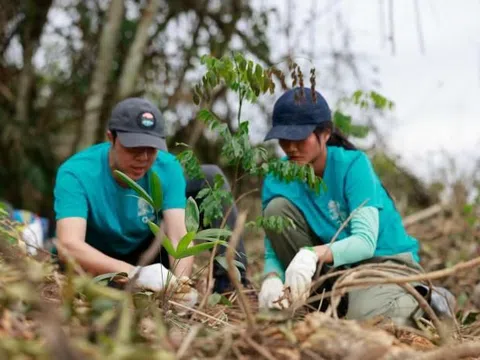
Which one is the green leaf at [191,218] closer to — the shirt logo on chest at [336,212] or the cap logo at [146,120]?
the cap logo at [146,120]

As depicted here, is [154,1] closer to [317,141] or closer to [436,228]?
[436,228]

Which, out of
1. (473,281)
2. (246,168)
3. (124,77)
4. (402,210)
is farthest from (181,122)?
(246,168)

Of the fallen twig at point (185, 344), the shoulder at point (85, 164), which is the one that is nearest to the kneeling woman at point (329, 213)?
the shoulder at point (85, 164)

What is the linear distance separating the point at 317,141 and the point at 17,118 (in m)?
4.61

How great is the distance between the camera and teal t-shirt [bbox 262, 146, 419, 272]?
8.82 feet

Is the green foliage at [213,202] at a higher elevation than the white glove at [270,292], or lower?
higher

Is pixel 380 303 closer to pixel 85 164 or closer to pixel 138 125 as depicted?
pixel 138 125

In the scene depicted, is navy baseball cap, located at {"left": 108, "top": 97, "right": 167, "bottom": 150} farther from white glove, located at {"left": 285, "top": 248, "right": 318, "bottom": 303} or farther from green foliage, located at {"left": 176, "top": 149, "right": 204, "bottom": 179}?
white glove, located at {"left": 285, "top": 248, "right": 318, "bottom": 303}

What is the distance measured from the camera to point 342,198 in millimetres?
2764

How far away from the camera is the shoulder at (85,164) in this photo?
9.12 feet

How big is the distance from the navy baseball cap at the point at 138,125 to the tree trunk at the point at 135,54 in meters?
2.84

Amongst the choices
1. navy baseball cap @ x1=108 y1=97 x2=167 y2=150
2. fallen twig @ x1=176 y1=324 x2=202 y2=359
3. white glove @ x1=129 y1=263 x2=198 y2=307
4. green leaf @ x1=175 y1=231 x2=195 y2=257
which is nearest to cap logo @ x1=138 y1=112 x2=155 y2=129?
navy baseball cap @ x1=108 y1=97 x2=167 y2=150

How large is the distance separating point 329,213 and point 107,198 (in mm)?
878

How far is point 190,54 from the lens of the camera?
638cm
